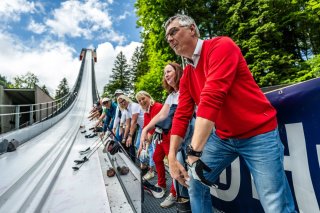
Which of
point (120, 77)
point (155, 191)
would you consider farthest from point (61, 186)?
point (120, 77)

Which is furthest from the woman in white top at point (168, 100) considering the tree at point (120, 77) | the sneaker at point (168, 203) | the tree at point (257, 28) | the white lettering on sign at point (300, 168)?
the tree at point (120, 77)

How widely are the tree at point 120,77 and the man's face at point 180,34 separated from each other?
53354 millimetres

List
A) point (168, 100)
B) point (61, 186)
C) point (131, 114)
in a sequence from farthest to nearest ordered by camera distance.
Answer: point (131, 114), point (61, 186), point (168, 100)

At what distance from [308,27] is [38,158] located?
16752mm

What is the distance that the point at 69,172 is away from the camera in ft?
12.9

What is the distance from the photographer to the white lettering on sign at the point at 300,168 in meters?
1.59

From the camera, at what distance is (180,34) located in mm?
1413

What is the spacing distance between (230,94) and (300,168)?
0.89m

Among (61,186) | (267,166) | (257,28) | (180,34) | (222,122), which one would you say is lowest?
(61,186)

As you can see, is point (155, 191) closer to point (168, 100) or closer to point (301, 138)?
point (168, 100)

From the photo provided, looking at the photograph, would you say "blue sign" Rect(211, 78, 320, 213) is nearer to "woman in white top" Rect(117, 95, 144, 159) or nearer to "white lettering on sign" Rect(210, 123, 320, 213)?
"white lettering on sign" Rect(210, 123, 320, 213)

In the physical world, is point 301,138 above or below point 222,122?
below

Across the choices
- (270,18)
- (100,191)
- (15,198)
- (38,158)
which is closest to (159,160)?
(100,191)

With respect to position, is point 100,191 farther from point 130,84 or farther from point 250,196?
point 130,84
